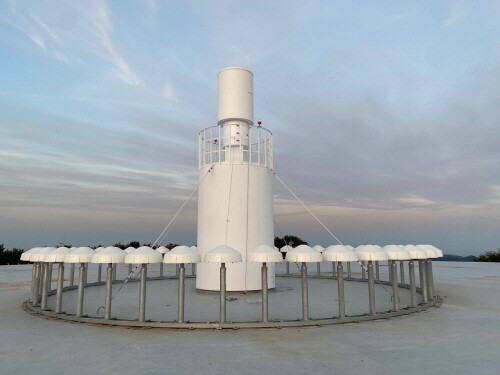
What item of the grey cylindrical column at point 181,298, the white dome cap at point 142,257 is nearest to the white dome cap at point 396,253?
the grey cylindrical column at point 181,298

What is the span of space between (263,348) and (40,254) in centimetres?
1153

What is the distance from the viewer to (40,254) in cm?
1647

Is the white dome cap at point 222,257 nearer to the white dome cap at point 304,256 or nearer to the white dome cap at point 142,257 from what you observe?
the white dome cap at point 142,257

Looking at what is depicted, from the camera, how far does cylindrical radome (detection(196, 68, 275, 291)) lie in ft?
71.8

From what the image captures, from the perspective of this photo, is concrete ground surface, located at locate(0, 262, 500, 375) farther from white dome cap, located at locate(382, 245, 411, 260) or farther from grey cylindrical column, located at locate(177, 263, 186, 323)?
white dome cap, located at locate(382, 245, 411, 260)

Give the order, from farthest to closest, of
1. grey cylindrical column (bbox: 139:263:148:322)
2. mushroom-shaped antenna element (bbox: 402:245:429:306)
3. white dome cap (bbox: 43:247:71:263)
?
mushroom-shaped antenna element (bbox: 402:245:429:306)
white dome cap (bbox: 43:247:71:263)
grey cylindrical column (bbox: 139:263:148:322)

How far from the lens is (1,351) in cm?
1032

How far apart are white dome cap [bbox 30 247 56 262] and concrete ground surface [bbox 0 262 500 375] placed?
2.67m

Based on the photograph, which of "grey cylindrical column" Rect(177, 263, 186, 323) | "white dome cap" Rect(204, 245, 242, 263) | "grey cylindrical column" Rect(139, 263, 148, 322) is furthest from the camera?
"white dome cap" Rect(204, 245, 242, 263)

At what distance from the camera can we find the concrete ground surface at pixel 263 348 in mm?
8836

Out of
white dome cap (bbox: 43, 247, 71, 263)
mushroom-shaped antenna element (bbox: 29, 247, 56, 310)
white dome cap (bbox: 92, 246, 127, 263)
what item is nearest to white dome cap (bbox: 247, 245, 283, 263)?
white dome cap (bbox: 92, 246, 127, 263)

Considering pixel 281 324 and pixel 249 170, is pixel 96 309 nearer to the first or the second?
pixel 281 324

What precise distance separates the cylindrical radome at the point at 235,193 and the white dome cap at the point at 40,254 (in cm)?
834

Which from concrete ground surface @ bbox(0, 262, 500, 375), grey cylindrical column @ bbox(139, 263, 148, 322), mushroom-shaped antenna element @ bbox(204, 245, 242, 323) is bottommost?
concrete ground surface @ bbox(0, 262, 500, 375)
